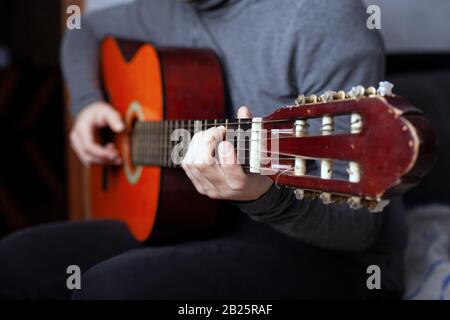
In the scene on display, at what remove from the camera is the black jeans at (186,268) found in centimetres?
77

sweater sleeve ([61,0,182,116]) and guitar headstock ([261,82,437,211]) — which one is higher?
sweater sleeve ([61,0,182,116])

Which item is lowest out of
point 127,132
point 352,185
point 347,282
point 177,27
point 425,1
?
point 347,282

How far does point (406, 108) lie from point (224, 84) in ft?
1.56

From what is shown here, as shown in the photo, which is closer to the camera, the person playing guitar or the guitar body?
the person playing guitar

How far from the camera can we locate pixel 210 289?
0.77 m

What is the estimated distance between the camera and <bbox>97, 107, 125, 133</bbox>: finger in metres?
1.07

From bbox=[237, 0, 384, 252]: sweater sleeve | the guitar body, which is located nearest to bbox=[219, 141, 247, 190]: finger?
bbox=[237, 0, 384, 252]: sweater sleeve

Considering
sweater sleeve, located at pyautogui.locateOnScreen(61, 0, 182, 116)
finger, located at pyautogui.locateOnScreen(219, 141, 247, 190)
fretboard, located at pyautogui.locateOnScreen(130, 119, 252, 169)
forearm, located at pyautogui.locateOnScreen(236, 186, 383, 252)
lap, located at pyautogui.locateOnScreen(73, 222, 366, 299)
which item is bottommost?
lap, located at pyautogui.locateOnScreen(73, 222, 366, 299)

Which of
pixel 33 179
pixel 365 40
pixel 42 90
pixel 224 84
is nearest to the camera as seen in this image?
pixel 365 40

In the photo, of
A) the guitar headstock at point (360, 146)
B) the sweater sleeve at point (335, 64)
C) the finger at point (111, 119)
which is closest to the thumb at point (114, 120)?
the finger at point (111, 119)

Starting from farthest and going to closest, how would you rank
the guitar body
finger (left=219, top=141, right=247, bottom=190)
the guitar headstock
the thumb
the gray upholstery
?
the gray upholstery → the thumb → the guitar body → finger (left=219, top=141, right=247, bottom=190) → the guitar headstock

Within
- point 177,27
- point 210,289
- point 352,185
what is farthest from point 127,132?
point 352,185

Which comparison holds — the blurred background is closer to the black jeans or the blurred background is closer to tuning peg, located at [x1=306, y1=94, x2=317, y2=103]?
the black jeans

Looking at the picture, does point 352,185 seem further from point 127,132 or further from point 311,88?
point 127,132
